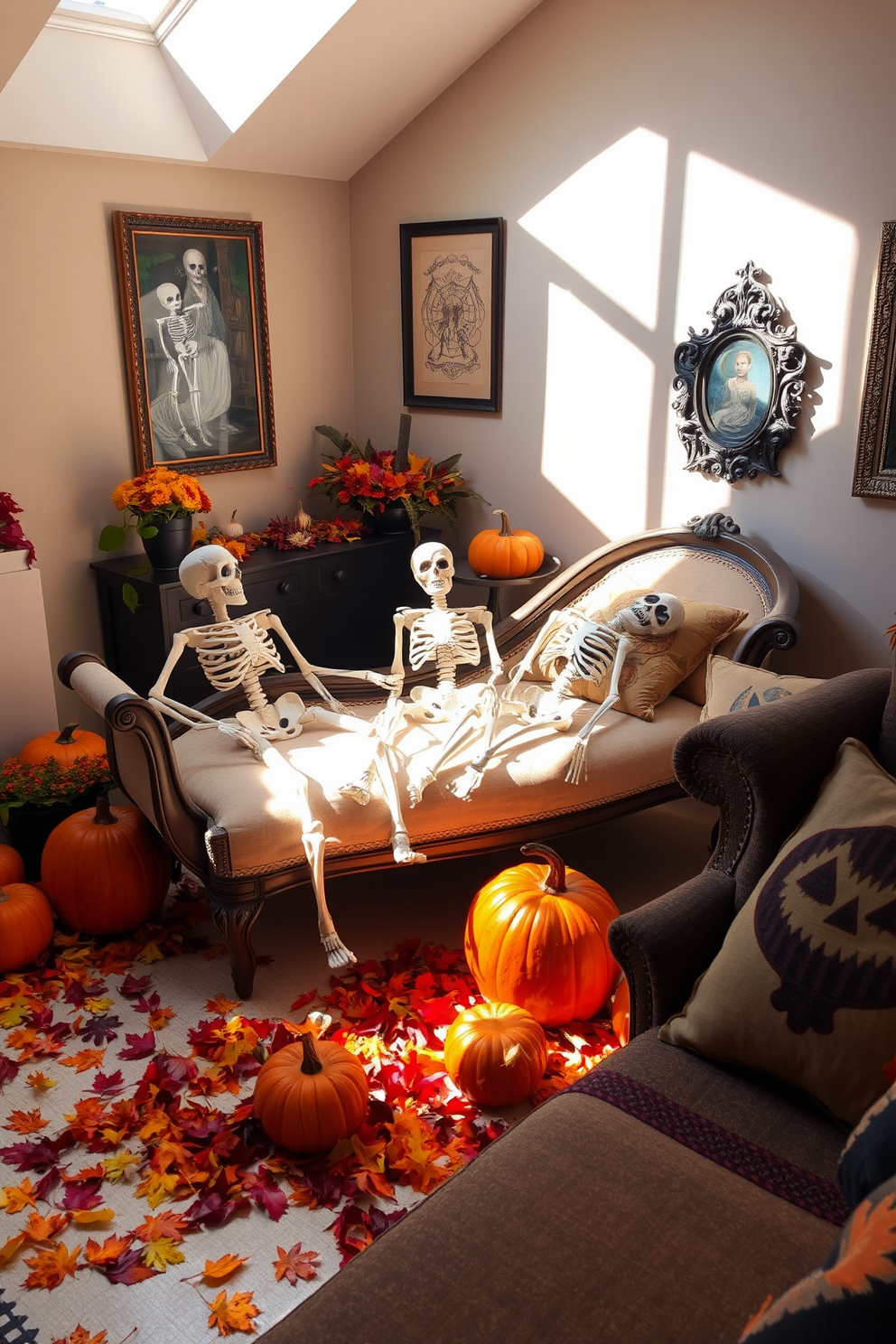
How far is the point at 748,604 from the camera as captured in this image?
345 centimetres

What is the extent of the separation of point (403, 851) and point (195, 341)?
2.47 metres

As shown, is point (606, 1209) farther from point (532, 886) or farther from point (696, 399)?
point (696, 399)

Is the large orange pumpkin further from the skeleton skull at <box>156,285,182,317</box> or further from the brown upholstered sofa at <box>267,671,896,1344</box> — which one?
the skeleton skull at <box>156,285,182,317</box>

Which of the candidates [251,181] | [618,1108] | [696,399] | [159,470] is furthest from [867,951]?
[251,181]

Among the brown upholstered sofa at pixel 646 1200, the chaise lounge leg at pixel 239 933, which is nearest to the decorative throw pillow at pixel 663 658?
the chaise lounge leg at pixel 239 933

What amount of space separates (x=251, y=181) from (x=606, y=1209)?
4.09 metres

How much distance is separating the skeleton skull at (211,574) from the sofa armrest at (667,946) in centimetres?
157

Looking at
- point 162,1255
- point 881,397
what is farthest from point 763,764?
point 881,397

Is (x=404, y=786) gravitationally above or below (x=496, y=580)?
below

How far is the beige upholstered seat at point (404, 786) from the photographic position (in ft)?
8.66

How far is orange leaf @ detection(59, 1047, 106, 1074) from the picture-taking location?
2.43 meters

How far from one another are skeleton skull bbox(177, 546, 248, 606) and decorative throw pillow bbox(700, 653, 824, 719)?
1.30 meters

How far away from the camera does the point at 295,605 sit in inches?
165

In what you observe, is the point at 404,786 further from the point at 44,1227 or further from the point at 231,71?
the point at 231,71
